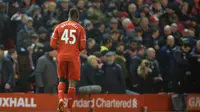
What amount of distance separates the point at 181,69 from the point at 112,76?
103 inches

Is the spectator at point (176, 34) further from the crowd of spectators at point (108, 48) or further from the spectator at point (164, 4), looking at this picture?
the spectator at point (164, 4)

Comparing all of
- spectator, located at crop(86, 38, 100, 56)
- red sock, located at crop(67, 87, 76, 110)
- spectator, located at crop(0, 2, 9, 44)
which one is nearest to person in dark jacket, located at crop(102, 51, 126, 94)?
spectator, located at crop(86, 38, 100, 56)

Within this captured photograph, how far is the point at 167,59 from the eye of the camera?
835 inches

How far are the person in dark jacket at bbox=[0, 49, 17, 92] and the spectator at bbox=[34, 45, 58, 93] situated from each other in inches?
A: 29.2

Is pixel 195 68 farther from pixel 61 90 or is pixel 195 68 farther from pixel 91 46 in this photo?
pixel 61 90

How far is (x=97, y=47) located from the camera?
2009 cm

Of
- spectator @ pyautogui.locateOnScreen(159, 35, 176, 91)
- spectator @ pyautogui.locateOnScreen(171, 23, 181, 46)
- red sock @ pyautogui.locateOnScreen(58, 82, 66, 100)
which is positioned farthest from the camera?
spectator @ pyautogui.locateOnScreen(171, 23, 181, 46)

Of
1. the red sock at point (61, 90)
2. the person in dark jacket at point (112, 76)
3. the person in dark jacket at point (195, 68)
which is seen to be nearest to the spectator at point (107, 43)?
the person in dark jacket at point (112, 76)

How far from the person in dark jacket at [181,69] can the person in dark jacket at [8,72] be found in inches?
215

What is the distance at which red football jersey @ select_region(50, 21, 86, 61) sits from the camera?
14523 millimetres

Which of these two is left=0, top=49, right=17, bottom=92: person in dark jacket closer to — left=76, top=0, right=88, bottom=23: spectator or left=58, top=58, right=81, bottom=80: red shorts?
left=76, top=0, right=88, bottom=23: spectator

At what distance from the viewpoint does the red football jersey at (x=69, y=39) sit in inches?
572

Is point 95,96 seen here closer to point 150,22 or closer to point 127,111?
point 127,111

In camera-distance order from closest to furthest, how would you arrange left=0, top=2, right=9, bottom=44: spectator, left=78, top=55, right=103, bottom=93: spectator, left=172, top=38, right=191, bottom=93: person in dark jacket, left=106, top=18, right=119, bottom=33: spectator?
left=78, top=55, right=103, bottom=93: spectator < left=172, top=38, right=191, bottom=93: person in dark jacket < left=0, top=2, right=9, bottom=44: spectator < left=106, top=18, right=119, bottom=33: spectator
